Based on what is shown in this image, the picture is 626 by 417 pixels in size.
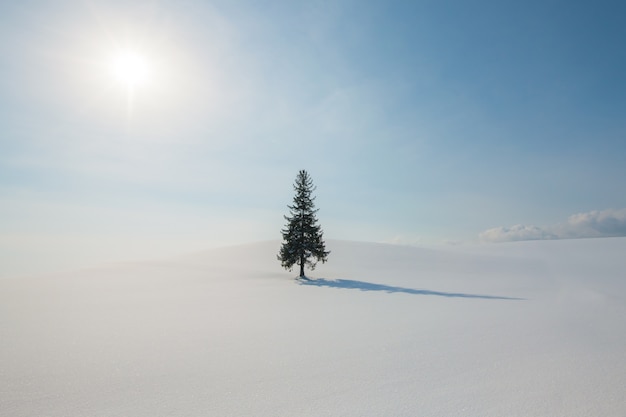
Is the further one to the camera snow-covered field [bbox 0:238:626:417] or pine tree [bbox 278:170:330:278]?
pine tree [bbox 278:170:330:278]

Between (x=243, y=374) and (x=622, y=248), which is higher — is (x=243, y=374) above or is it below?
below

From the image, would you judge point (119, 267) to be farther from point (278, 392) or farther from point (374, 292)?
point (278, 392)

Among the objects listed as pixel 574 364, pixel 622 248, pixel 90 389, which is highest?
pixel 622 248

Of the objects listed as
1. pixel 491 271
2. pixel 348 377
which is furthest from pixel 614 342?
pixel 491 271

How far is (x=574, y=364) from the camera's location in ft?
24.4

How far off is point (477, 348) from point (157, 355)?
897 cm

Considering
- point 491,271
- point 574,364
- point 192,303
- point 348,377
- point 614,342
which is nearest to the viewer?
point 348,377

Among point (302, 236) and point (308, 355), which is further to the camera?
point (302, 236)

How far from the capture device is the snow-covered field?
5723mm

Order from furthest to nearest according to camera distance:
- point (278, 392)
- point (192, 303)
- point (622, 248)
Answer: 1. point (622, 248)
2. point (192, 303)
3. point (278, 392)

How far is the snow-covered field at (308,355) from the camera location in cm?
572

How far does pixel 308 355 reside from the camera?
8.20m

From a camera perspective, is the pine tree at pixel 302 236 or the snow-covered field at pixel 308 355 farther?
the pine tree at pixel 302 236

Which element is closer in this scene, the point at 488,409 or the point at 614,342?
the point at 488,409
